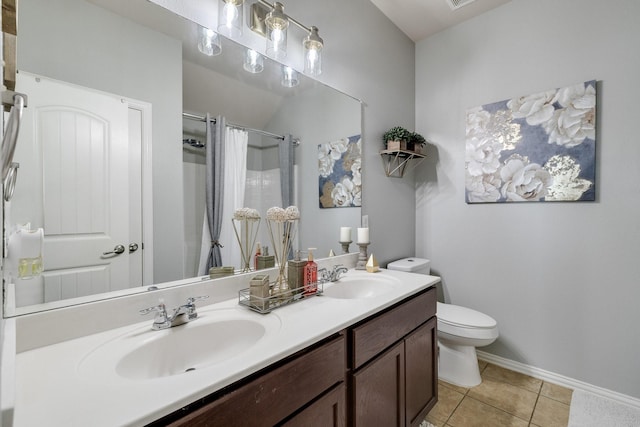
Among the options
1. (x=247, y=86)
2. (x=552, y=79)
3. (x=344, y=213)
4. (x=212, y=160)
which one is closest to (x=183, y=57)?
(x=247, y=86)

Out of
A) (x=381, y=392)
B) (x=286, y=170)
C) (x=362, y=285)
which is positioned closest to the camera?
(x=381, y=392)

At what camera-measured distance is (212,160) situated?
1.25 m

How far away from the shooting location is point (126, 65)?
3.29ft

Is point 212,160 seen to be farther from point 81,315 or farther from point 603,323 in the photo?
point 603,323

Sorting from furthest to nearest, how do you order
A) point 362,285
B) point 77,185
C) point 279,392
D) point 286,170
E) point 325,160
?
point 325,160 < point 362,285 < point 286,170 < point 77,185 < point 279,392

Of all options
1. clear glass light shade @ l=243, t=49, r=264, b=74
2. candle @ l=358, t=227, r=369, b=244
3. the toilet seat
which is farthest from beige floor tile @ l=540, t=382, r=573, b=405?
clear glass light shade @ l=243, t=49, r=264, b=74

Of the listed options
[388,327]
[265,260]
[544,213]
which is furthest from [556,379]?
[265,260]

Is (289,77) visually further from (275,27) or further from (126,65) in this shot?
(126,65)

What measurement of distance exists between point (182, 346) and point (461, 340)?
167cm

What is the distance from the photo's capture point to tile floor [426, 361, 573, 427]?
5.32 feet

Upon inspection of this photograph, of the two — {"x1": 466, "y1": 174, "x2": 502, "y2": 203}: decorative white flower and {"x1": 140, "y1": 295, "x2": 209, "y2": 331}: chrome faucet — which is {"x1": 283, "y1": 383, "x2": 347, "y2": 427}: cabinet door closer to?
{"x1": 140, "y1": 295, "x2": 209, "y2": 331}: chrome faucet

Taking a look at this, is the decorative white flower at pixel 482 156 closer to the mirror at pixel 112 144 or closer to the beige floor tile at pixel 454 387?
the beige floor tile at pixel 454 387

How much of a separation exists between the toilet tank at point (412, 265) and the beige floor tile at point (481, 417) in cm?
88

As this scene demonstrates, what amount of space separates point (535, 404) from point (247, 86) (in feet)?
8.18
